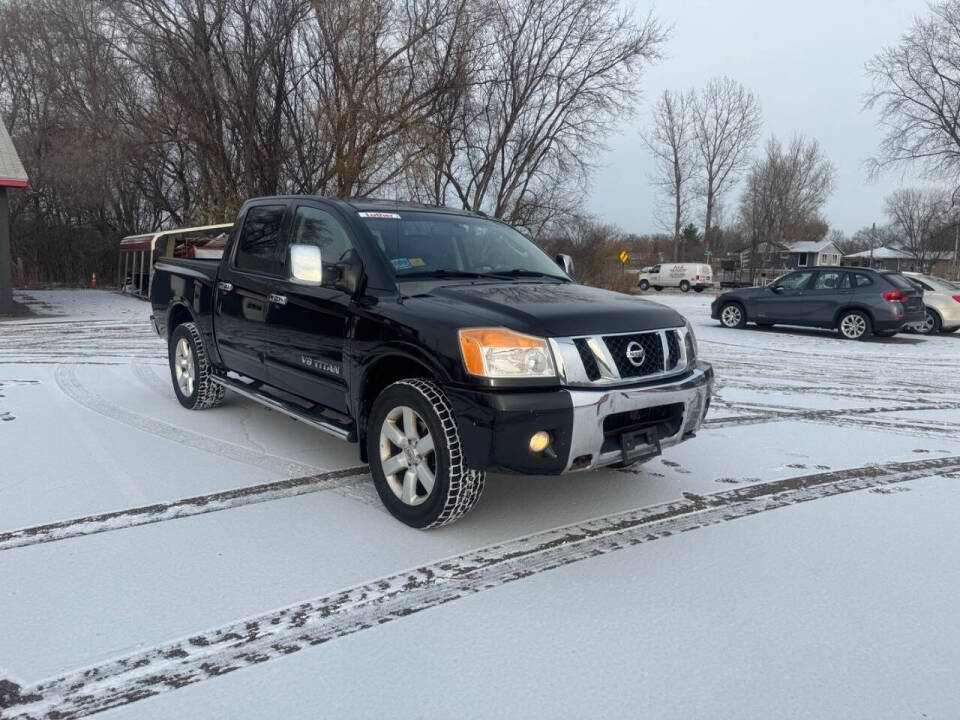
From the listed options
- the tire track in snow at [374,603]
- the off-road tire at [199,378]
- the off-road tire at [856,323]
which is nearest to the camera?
the tire track in snow at [374,603]

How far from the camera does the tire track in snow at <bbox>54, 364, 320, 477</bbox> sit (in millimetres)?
5008

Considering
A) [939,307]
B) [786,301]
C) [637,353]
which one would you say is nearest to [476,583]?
[637,353]

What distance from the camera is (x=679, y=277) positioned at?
4600 centimetres

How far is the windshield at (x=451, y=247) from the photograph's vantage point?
450 centimetres

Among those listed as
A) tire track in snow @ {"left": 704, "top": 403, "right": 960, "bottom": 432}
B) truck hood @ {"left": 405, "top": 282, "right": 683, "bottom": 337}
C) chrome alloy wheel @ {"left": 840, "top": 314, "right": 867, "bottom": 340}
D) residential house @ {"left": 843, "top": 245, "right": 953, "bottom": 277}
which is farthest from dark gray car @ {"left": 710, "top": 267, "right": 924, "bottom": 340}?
residential house @ {"left": 843, "top": 245, "right": 953, "bottom": 277}

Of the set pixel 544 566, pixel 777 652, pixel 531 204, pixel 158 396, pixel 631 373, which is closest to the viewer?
pixel 777 652

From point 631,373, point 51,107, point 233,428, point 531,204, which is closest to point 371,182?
point 531,204

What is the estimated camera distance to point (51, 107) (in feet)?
102

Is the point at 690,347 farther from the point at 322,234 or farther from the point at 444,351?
the point at 322,234

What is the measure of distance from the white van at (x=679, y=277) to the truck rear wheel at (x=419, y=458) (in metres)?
43.7

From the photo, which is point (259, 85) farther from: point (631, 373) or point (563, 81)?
point (631, 373)

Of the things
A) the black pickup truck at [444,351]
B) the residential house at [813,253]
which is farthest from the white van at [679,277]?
the black pickup truck at [444,351]

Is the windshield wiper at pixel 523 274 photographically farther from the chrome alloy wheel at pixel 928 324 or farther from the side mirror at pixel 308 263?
the chrome alloy wheel at pixel 928 324

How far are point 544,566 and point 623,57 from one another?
109 ft
